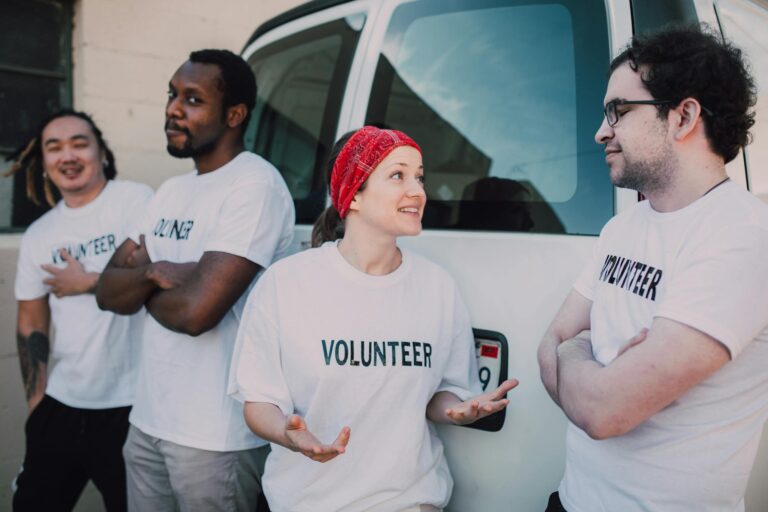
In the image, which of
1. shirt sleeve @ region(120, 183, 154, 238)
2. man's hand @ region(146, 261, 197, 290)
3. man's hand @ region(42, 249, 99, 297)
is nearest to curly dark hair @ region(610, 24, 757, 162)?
man's hand @ region(146, 261, 197, 290)

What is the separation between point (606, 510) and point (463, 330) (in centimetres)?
60

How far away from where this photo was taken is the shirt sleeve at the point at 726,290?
1.38m

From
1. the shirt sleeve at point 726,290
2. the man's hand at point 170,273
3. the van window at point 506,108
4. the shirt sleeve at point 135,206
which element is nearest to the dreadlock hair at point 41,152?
the shirt sleeve at point 135,206

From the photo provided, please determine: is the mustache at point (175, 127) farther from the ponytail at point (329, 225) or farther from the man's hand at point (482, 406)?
the man's hand at point (482, 406)

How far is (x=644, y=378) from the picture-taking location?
1422 millimetres

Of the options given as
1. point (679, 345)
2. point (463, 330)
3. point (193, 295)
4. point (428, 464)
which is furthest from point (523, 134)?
point (193, 295)

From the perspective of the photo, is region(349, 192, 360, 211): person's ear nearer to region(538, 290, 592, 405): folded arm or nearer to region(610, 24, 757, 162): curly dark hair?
region(538, 290, 592, 405): folded arm

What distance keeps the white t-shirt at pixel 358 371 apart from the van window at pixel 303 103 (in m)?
0.83

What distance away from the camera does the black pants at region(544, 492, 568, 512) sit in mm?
1708

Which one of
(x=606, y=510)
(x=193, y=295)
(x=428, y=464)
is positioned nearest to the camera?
(x=606, y=510)

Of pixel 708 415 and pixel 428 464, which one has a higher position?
pixel 708 415

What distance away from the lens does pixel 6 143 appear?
13.1 ft

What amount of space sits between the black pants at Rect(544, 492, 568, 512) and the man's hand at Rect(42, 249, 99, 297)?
80.8 inches

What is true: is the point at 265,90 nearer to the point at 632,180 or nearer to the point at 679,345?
the point at 632,180
